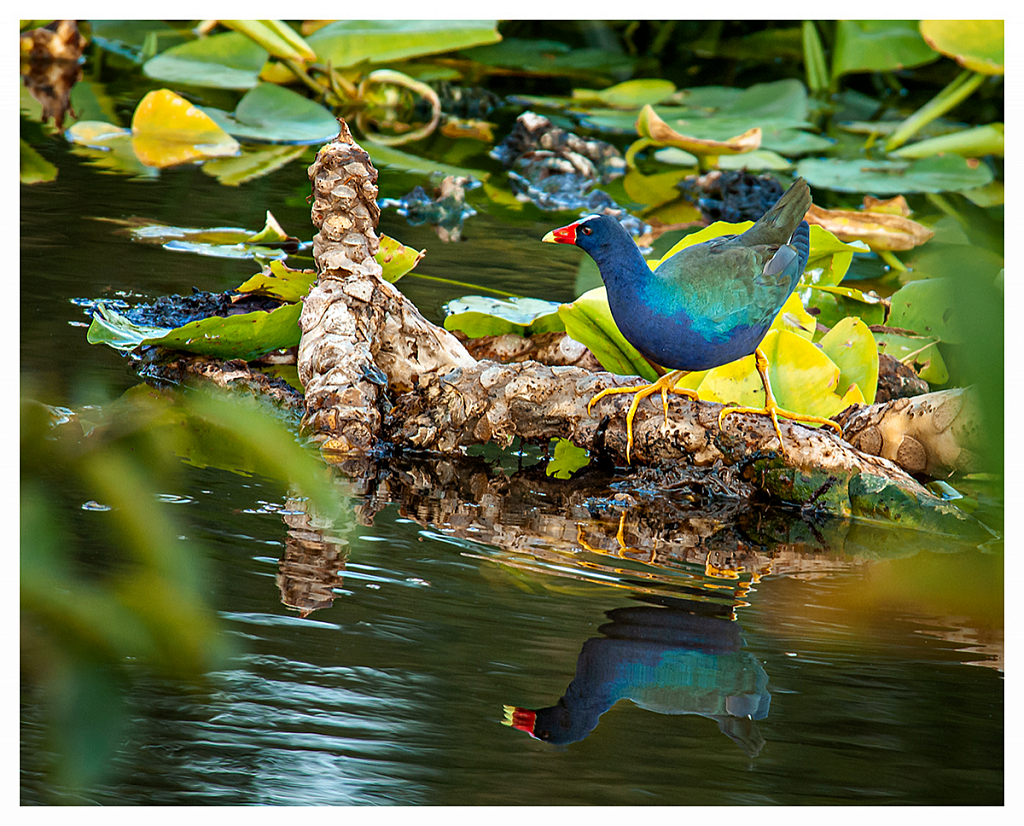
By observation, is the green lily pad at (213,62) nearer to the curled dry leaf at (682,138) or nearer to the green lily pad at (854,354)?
the curled dry leaf at (682,138)

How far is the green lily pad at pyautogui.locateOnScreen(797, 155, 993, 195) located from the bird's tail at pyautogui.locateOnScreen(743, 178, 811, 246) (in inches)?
102

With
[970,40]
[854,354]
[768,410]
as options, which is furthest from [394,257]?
[970,40]

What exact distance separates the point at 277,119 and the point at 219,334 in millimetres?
2729

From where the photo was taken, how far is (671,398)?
2.10 m

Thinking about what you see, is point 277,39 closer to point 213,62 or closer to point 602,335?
point 213,62

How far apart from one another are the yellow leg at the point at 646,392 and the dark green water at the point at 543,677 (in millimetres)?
242

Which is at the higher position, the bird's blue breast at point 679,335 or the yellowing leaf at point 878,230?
the yellowing leaf at point 878,230

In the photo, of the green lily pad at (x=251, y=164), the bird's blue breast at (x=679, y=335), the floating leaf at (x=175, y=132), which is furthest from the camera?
the floating leaf at (x=175, y=132)

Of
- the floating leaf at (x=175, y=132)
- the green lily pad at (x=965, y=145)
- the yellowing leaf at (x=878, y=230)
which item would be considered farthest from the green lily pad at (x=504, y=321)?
the green lily pad at (x=965, y=145)

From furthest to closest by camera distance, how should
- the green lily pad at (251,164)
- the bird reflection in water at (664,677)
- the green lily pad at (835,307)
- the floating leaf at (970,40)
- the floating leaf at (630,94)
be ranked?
the floating leaf at (630,94) → the floating leaf at (970,40) → the green lily pad at (251,164) → the green lily pad at (835,307) → the bird reflection in water at (664,677)

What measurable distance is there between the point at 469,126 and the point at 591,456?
362 centimetres

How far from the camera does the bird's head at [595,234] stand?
191cm

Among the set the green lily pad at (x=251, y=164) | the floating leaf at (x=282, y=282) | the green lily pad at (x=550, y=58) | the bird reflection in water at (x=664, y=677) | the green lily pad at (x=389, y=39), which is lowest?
the bird reflection in water at (x=664, y=677)

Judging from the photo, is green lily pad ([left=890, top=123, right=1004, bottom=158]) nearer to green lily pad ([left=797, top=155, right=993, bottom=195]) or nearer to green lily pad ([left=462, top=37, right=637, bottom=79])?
green lily pad ([left=797, top=155, right=993, bottom=195])
